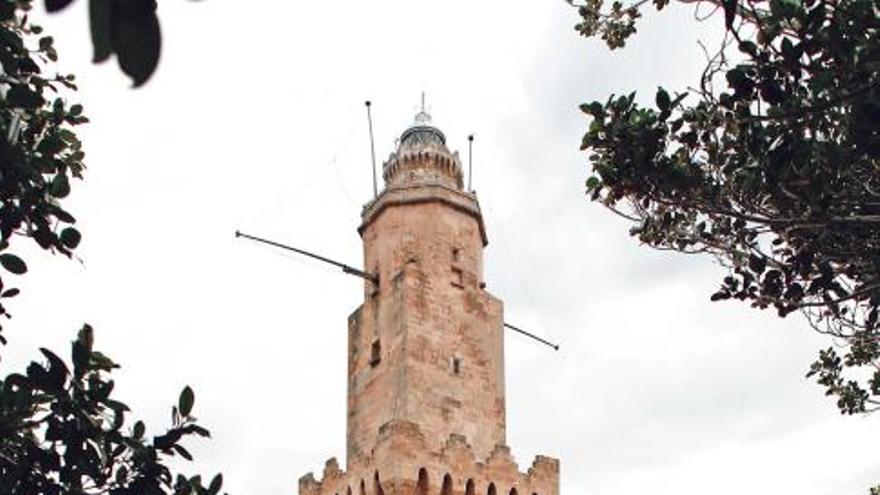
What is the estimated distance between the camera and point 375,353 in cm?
2425

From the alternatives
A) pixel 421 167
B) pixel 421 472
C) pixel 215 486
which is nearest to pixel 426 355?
pixel 421 472

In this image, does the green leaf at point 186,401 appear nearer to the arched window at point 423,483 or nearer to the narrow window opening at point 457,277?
the arched window at point 423,483

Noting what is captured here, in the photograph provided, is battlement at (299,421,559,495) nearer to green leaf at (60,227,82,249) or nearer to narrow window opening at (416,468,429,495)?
narrow window opening at (416,468,429,495)

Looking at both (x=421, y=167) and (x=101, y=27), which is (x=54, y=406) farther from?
(x=421, y=167)

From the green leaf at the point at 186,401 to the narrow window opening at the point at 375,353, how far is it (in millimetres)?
17829

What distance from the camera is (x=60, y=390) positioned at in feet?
18.9

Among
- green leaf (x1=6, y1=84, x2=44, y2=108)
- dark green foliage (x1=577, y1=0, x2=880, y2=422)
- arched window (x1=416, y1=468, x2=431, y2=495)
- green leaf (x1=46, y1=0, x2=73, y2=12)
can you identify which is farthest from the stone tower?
green leaf (x1=46, y1=0, x2=73, y2=12)

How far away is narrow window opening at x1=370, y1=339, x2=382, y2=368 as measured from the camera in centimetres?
2405

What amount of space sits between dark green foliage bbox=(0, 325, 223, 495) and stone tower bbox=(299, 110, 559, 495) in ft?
52.4

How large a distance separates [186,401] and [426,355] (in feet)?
57.3

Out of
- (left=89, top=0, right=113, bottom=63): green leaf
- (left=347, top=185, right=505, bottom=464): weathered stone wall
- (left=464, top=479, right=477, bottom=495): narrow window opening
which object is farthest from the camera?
(left=347, top=185, right=505, bottom=464): weathered stone wall

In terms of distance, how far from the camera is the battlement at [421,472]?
21.9 m

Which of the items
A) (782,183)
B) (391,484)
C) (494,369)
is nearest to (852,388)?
(782,183)

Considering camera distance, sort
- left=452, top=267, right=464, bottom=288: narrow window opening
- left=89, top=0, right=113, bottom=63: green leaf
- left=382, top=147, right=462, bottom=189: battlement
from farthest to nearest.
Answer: left=382, top=147, right=462, bottom=189: battlement → left=452, top=267, right=464, bottom=288: narrow window opening → left=89, top=0, right=113, bottom=63: green leaf
